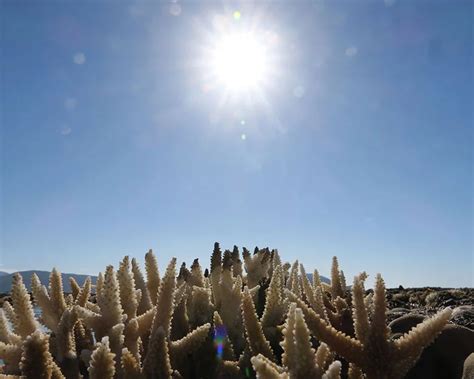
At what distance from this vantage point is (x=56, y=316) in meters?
1.82

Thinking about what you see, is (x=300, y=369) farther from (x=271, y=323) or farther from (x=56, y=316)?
(x=56, y=316)

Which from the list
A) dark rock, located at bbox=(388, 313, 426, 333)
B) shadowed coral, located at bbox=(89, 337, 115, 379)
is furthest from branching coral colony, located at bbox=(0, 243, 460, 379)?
dark rock, located at bbox=(388, 313, 426, 333)

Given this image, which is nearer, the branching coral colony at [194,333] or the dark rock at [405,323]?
the branching coral colony at [194,333]

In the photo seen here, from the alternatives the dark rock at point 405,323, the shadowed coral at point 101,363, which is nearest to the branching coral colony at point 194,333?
the shadowed coral at point 101,363

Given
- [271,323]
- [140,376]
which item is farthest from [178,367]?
[271,323]

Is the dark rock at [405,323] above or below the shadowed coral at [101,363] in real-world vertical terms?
above

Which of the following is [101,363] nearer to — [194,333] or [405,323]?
[194,333]

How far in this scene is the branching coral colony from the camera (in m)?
1.17

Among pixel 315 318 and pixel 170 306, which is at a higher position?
pixel 170 306

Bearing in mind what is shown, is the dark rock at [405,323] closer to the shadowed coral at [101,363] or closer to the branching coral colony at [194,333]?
the branching coral colony at [194,333]

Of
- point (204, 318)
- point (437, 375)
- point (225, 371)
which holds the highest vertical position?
point (204, 318)

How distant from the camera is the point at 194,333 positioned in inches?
60.0

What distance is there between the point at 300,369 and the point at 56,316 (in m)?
1.24

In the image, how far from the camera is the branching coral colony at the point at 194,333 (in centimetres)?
117
